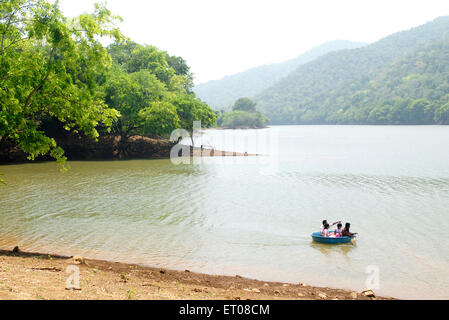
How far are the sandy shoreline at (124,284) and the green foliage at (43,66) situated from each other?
5257mm

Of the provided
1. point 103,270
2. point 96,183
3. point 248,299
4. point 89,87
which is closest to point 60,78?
point 89,87

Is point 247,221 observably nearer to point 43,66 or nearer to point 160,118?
point 43,66

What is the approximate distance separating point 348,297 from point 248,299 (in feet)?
11.4

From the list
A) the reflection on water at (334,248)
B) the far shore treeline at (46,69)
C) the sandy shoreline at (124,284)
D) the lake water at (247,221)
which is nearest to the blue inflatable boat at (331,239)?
the reflection on water at (334,248)

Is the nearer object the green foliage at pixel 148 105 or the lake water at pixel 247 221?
the lake water at pixel 247 221

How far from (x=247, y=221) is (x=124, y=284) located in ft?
A: 39.7

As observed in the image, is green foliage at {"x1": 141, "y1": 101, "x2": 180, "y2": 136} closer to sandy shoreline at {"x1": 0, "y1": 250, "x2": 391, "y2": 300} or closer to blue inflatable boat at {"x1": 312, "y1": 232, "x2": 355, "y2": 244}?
blue inflatable boat at {"x1": 312, "y1": 232, "x2": 355, "y2": 244}

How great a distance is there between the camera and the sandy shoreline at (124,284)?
9.25 m

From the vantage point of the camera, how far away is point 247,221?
22.3 meters

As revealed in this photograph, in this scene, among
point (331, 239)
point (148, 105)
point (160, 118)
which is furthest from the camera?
point (148, 105)

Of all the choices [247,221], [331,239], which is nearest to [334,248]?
[331,239]

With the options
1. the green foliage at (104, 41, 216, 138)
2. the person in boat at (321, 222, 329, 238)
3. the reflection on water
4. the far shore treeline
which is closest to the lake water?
the reflection on water

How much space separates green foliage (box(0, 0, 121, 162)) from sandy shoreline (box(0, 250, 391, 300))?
207 inches

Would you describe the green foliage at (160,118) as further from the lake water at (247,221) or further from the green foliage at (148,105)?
the lake water at (247,221)
